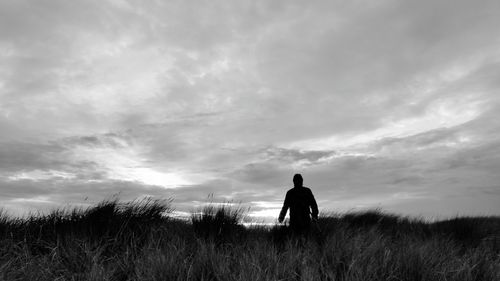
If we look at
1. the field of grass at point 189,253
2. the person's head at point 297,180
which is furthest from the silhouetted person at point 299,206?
the field of grass at point 189,253

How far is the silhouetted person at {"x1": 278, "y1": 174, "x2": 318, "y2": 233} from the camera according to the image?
1055 cm

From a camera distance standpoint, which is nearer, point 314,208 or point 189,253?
point 189,253

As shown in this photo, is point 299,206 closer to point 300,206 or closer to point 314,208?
point 300,206

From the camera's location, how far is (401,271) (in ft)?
22.8

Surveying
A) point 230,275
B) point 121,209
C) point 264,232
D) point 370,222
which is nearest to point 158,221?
point 121,209

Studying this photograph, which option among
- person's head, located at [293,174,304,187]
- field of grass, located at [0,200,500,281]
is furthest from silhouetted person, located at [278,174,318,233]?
field of grass, located at [0,200,500,281]

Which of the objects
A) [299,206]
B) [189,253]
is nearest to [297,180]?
[299,206]

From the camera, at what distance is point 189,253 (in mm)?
7762

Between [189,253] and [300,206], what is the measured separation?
3.65 metres

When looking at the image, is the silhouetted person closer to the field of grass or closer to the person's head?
the person's head

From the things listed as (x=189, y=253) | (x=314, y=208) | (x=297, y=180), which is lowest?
(x=189, y=253)

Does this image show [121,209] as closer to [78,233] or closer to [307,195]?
[78,233]

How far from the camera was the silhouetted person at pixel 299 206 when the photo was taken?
10547 millimetres

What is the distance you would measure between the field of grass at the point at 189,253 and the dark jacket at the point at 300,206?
0.46 meters
